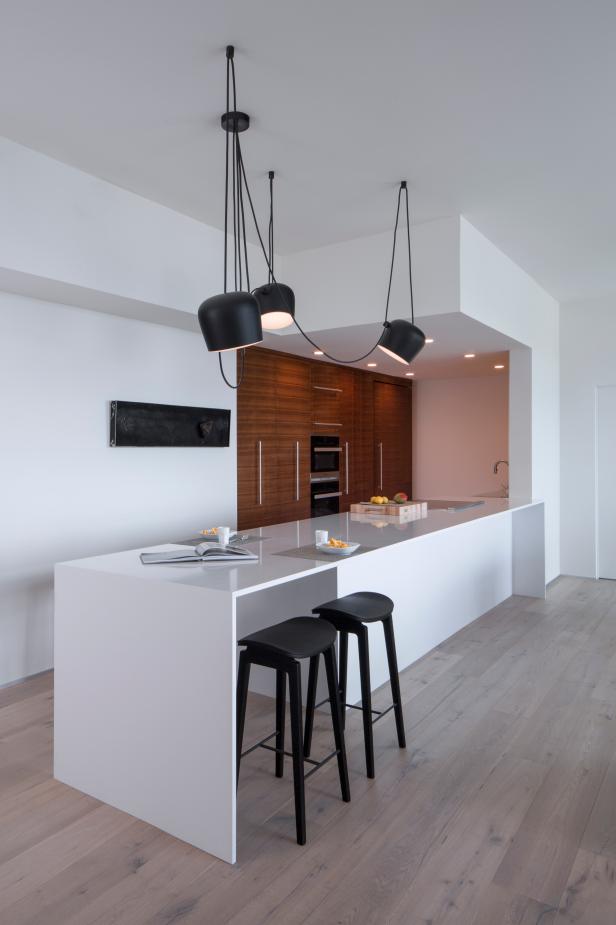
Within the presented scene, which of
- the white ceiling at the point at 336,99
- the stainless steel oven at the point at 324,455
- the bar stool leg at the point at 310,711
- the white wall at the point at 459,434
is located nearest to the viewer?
the white ceiling at the point at 336,99

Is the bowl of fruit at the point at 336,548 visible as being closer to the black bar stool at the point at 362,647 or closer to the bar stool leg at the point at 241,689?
the black bar stool at the point at 362,647

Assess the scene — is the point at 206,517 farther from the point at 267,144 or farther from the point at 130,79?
the point at 130,79

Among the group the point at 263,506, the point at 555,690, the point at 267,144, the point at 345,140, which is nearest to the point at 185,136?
the point at 267,144

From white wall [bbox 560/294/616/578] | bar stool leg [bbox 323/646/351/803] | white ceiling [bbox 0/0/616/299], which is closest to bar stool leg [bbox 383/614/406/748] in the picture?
bar stool leg [bbox 323/646/351/803]

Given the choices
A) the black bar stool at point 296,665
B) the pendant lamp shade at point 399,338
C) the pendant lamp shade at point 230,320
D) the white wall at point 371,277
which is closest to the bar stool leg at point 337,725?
the black bar stool at point 296,665

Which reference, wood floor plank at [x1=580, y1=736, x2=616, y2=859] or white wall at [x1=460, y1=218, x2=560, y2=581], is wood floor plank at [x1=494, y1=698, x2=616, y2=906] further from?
white wall at [x1=460, y1=218, x2=560, y2=581]

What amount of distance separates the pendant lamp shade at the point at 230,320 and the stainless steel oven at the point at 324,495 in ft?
9.75

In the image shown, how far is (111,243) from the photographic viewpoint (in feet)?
10.8

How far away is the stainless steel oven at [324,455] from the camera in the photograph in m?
5.51

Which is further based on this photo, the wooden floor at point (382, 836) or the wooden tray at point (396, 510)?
the wooden tray at point (396, 510)

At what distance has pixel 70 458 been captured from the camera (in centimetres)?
357

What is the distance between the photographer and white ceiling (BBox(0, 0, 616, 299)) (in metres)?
2.04

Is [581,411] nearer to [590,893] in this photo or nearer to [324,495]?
[324,495]

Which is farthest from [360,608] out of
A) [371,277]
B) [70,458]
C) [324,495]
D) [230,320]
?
[324,495]
